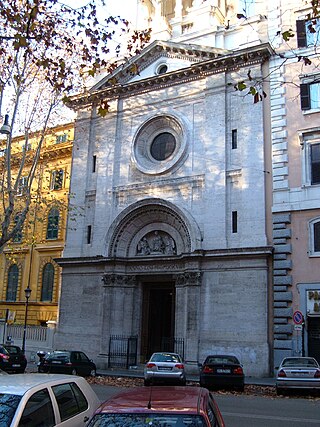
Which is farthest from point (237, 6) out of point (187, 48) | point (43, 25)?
point (43, 25)

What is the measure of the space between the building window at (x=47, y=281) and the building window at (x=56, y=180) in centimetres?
571

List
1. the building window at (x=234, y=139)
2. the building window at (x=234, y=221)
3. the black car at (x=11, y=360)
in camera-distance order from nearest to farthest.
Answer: the black car at (x=11, y=360), the building window at (x=234, y=221), the building window at (x=234, y=139)

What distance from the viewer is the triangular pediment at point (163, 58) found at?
29297 mm

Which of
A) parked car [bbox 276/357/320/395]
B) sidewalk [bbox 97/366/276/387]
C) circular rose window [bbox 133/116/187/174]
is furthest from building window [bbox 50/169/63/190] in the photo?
parked car [bbox 276/357/320/395]

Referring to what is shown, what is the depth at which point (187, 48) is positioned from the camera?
97.4 ft

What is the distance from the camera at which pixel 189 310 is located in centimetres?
2608

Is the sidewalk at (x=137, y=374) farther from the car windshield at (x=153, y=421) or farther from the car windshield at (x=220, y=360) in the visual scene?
the car windshield at (x=153, y=421)

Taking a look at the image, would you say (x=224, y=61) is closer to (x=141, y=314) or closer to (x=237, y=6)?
(x=237, y=6)

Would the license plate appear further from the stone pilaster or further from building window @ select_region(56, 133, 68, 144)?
building window @ select_region(56, 133, 68, 144)

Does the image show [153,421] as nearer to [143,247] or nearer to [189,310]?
[189,310]

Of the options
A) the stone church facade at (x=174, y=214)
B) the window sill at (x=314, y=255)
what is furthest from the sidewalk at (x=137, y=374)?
the window sill at (x=314, y=255)

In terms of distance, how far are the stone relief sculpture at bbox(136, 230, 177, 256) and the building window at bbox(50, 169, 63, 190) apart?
32.7ft

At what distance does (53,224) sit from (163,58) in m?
14.0

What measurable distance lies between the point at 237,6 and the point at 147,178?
13.8 m
